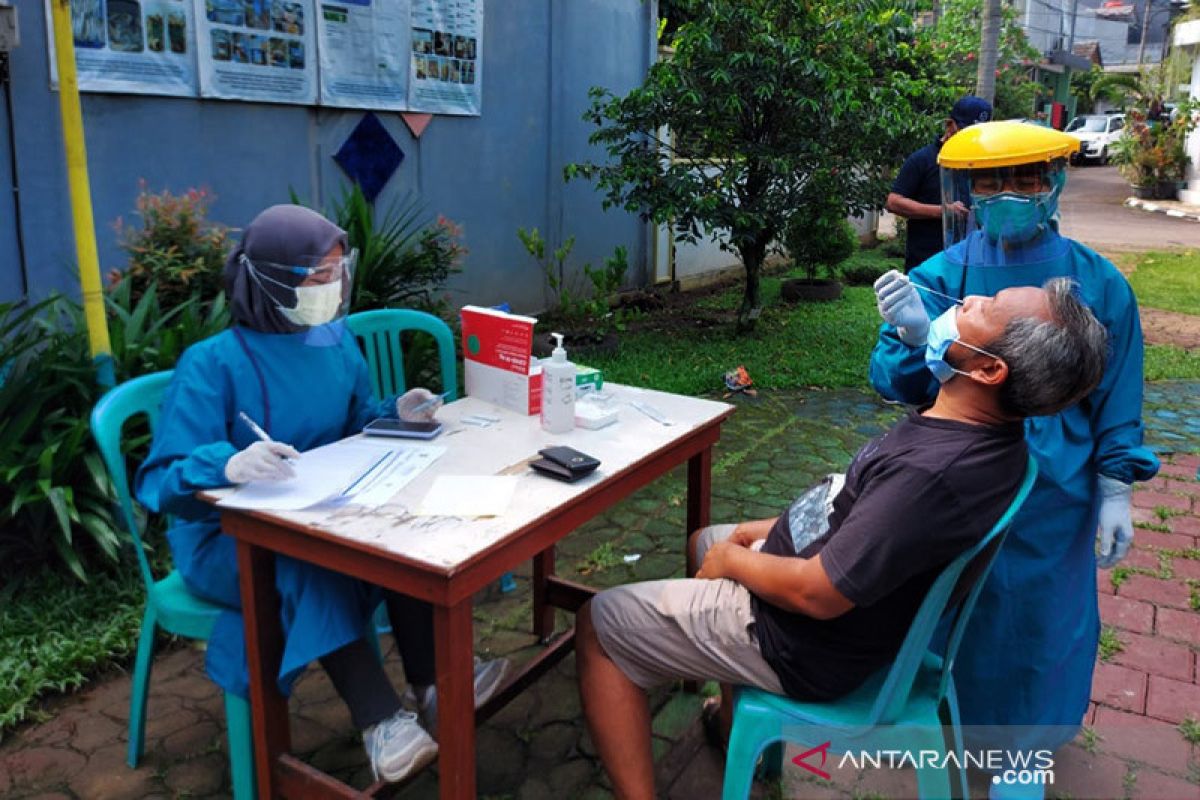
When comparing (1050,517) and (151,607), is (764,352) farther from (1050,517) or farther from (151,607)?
(151,607)

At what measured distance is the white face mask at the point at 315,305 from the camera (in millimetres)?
2283

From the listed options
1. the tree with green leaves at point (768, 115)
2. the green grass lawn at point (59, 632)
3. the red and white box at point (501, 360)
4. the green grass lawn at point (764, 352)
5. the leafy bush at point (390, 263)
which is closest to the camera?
the red and white box at point (501, 360)

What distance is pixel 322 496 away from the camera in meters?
2.03

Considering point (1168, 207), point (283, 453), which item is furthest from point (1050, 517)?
point (1168, 207)

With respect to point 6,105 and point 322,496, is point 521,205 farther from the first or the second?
point 322,496

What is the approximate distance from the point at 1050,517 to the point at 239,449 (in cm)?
192

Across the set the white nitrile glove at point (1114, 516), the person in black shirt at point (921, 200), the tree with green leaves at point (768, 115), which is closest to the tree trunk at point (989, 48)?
the tree with green leaves at point (768, 115)

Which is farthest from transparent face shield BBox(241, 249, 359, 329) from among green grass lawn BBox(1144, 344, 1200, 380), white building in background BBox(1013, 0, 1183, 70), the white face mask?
white building in background BBox(1013, 0, 1183, 70)

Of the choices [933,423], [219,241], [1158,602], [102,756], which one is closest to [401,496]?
[933,423]

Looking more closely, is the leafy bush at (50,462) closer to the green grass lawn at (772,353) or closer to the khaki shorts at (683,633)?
the khaki shorts at (683,633)

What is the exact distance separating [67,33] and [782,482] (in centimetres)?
339

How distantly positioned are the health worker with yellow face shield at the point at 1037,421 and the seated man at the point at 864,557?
322 millimetres

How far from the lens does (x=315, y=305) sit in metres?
2.30

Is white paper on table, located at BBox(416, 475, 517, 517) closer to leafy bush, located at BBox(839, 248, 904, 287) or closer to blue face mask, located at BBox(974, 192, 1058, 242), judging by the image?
blue face mask, located at BBox(974, 192, 1058, 242)
